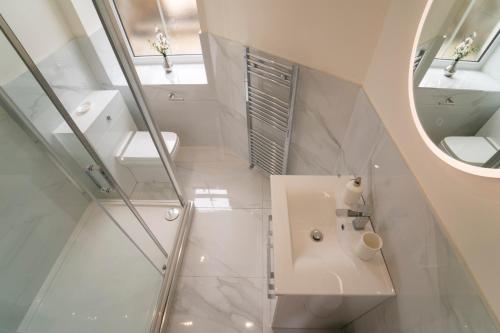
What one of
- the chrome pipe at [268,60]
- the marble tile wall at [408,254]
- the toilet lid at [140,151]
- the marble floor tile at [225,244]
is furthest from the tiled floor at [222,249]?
the chrome pipe at [268,60]

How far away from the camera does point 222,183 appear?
246 cm

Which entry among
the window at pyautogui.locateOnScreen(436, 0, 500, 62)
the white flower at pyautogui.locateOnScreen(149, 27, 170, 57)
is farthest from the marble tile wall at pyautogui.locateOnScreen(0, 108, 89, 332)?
the window at pyautogui.locateOnScreen(436, 0, 500, 62)

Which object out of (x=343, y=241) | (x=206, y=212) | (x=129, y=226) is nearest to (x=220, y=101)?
(x=206, y=212)

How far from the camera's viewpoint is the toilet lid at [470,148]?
0.60m

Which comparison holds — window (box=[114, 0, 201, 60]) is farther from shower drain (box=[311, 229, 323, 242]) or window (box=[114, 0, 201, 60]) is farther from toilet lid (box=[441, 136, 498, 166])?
toilet lid (box=[441, 136, 498, 166])

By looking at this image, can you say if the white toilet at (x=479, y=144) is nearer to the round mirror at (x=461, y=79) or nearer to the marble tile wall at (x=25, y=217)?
the round mirror at (x=461, y=79)

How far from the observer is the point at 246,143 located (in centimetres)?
243

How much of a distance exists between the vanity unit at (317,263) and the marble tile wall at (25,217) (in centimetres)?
152

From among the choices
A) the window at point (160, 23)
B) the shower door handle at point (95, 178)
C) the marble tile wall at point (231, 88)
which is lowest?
the shower door handle at point (95, 178)

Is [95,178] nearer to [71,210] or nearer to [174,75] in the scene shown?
[71,210]

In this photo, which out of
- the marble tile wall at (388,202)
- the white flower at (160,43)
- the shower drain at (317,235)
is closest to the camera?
the marble tile wall at (388,202)

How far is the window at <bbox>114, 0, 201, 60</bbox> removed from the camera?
215cm

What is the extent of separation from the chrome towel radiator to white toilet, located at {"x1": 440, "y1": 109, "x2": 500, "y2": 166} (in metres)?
0.95

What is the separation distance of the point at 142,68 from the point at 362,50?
2.16 m
